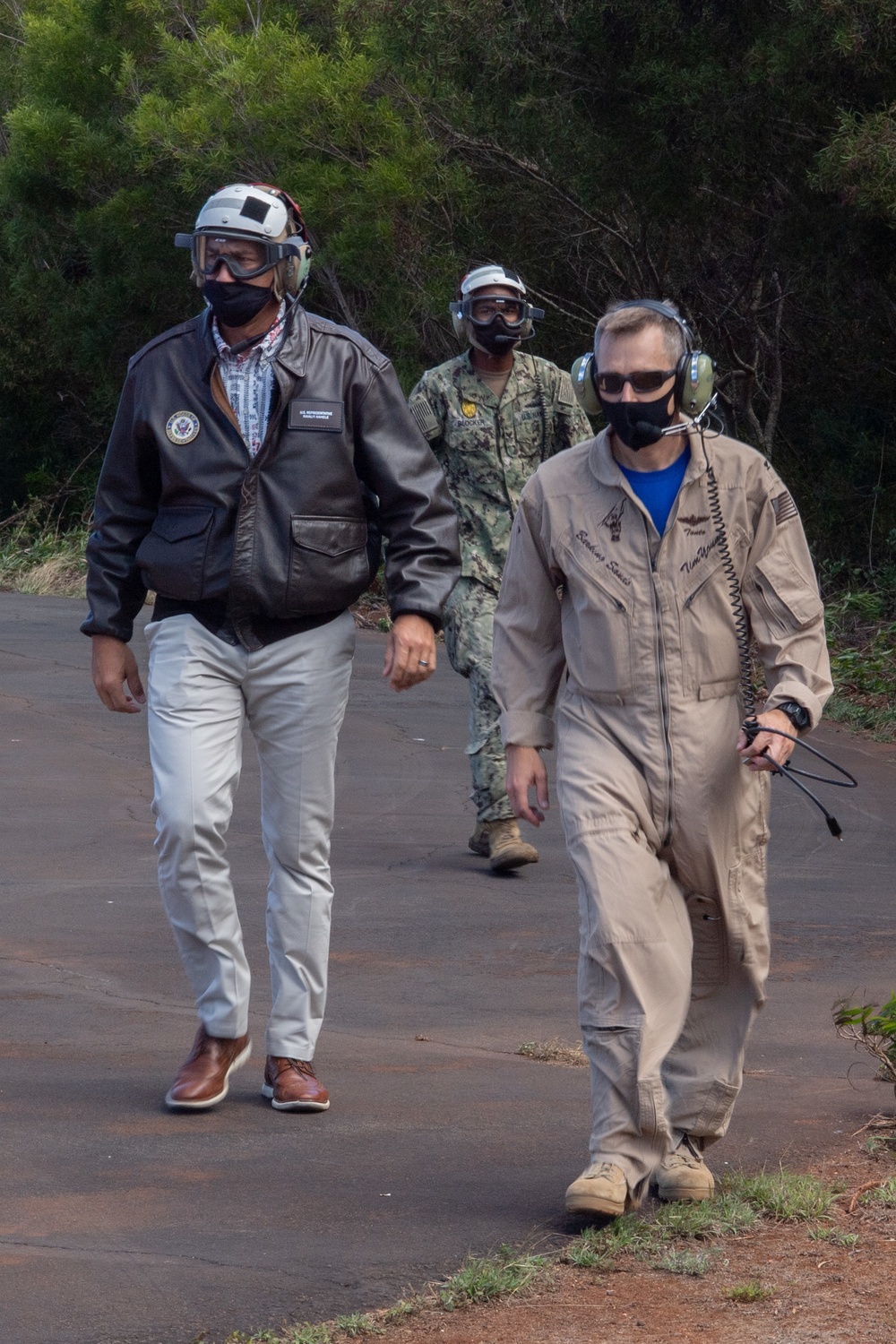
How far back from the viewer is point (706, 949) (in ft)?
14.4

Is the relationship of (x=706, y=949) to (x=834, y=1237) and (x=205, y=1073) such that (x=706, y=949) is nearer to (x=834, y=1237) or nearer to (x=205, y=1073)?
(x=834, y=1237)

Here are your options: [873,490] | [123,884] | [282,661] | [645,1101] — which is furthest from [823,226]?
[645,1101]

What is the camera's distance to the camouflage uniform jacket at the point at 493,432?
8.34 m

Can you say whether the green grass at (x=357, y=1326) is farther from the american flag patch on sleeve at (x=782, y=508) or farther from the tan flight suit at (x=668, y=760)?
the american flag patch on sleeve at (x=782, y=508)

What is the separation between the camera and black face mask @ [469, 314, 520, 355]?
817 centimetres

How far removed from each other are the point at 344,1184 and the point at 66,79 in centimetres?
2282

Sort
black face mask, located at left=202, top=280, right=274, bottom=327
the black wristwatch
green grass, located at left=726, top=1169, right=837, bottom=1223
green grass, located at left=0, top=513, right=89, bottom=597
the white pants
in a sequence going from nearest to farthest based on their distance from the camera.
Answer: the black wristwatch
green grass, located at left=726, top=1169, right=837, bottom=1223
the white pants
black face mask, located at left=202, top=280, right=274, bottom=327
green grass, located at left=0, top=513, right=89, bottom=597

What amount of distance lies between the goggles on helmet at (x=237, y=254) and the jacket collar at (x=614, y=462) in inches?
46.2

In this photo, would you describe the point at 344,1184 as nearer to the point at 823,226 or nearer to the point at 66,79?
the point at 823,226

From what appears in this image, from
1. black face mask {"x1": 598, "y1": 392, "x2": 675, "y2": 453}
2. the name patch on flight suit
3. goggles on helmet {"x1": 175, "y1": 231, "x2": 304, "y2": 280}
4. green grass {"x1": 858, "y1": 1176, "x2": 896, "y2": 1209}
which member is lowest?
green grass {"x1": 858, "y1": 1176, "x2": 896, "y2": 1209}

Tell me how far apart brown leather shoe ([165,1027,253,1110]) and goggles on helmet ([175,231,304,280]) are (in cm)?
198

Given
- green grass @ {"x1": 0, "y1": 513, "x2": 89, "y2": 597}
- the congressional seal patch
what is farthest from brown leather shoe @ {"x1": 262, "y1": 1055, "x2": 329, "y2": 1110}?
green grass @ {"x1": 0, "y1": 513, "x2": 89, "y2": 597}

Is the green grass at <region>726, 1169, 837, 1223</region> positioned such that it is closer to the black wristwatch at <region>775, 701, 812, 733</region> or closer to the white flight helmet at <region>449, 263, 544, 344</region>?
the black wristwatch at <region>775, 701, 812, 733</region>

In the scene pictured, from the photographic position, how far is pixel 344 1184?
175 inches
